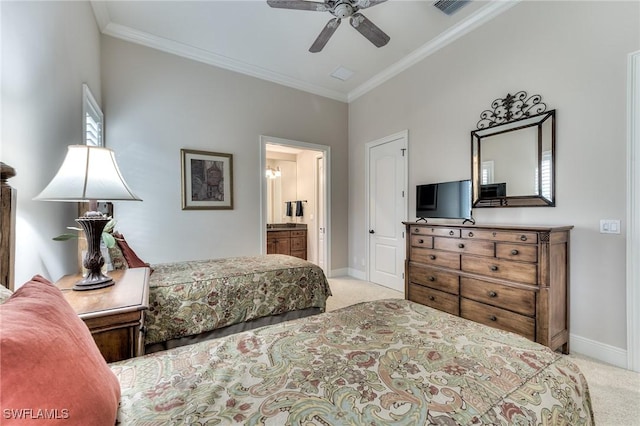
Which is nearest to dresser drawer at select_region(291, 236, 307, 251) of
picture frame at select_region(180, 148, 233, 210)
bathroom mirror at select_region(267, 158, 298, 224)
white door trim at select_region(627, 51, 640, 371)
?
bathroom mirror at select_region(267, 158, 298, 224)

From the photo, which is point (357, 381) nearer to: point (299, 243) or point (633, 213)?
point (633, 213)

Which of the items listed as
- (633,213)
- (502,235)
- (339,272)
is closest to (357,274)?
(339,272)

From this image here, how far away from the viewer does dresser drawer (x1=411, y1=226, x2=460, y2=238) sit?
9.27 feet

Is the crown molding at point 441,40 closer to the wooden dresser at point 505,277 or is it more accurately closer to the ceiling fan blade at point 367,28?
the ceiling fan blade at point 367,28

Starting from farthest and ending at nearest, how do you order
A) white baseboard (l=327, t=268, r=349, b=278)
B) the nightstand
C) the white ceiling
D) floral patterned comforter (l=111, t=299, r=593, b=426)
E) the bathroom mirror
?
the bathroom mirror, white baseboard (l=327, t=268, r=349, b=278), the white ceiling, the nightstand, floral patterned comforter (l=111, t=299, r=593, b=426)

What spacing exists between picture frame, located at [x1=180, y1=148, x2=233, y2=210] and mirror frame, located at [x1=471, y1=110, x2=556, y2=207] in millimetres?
3131

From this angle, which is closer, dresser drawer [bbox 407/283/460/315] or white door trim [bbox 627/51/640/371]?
white door trim [bbox 627/51/640/371]

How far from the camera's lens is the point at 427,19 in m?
3.15

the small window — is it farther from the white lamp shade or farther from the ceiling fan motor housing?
the ceiling fan motor housing

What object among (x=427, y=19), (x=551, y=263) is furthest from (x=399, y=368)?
(x=427, y=19)

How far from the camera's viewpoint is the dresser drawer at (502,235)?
7.41 feet

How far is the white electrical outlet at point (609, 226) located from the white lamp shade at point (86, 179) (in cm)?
334

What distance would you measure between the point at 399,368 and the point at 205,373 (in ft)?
2.16

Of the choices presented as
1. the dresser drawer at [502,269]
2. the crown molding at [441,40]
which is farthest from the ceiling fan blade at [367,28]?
the dresser drawer at [502,269]
